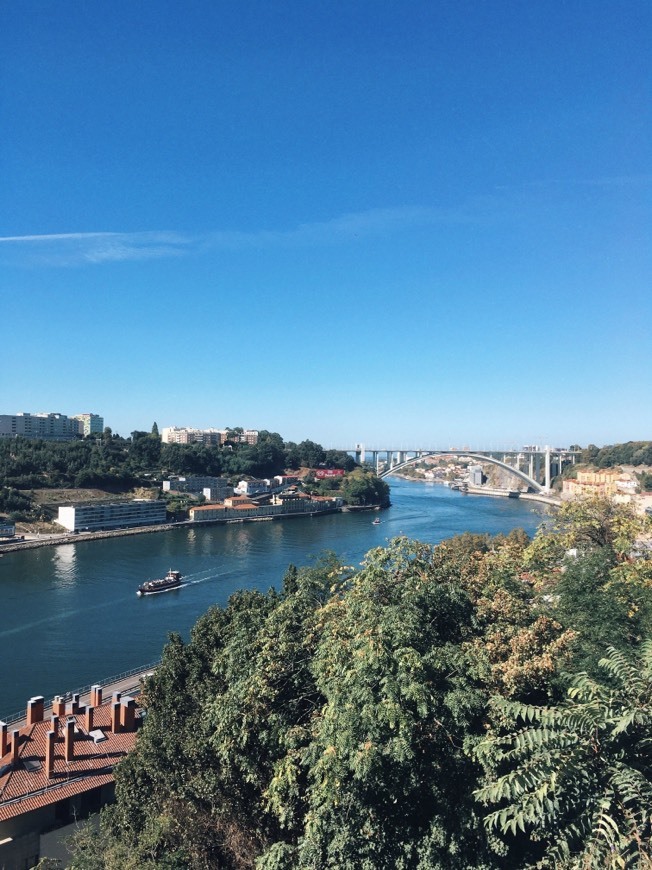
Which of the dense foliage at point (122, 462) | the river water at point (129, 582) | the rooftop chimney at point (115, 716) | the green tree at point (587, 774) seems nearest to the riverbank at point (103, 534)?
the river water at point (129, 582)

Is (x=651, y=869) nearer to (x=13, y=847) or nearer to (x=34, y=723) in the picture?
(x=13, y=847)

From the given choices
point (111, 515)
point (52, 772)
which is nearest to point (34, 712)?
point (52, 772)

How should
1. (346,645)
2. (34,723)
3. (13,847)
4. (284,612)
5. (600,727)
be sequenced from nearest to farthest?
(600,727), (346,645), (284,612), (13,847), (34,723)

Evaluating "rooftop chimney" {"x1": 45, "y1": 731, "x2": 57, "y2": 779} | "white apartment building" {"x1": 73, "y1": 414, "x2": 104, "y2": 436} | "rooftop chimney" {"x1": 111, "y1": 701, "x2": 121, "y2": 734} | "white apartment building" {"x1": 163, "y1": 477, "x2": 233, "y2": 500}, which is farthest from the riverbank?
"white apartment building" {"x1": 73, "y1": 414, "x2": 104, "y2": 436}

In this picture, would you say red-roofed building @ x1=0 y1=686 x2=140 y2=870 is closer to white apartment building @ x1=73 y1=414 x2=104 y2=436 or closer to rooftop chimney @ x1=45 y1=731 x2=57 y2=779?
rooftop chimney @ x1=45 y1=731 x2=57 y2=779

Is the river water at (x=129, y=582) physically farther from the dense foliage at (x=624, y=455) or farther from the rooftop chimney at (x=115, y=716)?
the dense foliage at (x=624, y=455)

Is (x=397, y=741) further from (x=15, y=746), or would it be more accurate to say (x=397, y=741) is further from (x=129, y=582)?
(x=129, y=582)

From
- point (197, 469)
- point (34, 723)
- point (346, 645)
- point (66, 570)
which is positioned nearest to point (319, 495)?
point (197, 469)
